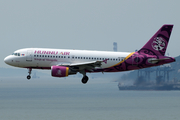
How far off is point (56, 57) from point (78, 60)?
358cm

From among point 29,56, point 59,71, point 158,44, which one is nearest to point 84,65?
point 59,71

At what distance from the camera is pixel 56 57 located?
170 feet

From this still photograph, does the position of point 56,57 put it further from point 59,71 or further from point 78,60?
point 78,60

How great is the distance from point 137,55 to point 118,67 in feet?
13.5

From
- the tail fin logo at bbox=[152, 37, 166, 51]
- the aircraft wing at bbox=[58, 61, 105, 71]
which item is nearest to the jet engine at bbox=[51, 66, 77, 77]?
the aircraft wing at bbox=[58, 61, 105, 71]

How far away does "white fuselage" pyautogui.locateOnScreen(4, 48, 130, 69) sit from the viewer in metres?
51.9

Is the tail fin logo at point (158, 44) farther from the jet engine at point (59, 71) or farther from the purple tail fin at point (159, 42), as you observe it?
the jet engine at point (59, 71)

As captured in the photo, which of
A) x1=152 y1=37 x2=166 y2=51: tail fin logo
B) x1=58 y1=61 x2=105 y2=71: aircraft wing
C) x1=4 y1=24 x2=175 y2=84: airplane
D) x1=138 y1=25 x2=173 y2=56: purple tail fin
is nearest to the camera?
x1=58 y1=61 x2=105 y2=71: aircraft wing

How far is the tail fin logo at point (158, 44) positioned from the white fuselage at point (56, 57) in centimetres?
681

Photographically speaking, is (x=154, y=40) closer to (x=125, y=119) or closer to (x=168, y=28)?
(x=168, y=28)

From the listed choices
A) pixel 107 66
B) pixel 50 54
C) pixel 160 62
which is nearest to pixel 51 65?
pixel 50 54

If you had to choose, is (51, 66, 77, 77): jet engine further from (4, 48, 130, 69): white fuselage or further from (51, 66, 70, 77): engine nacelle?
(4, 48, 130, 69): white fuselage

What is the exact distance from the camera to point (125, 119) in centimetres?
18088

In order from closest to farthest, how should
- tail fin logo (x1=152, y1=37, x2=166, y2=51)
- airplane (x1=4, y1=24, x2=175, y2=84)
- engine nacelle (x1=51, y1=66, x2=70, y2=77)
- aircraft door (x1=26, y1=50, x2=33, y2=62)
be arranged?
engine nacelle (x1=51, y1=66, x2=70, y2=77) < airplane (x1=4, y1=24, x2=175, y2=84) < aircraft door (x1=26, y1=50, x2=33, y2=62) < tail fin logo (x1=152, y1=37, x2=166, y2=51)
